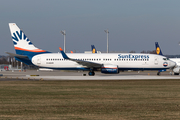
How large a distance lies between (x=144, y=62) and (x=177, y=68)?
28.9ft

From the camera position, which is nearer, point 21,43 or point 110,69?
point 110,69

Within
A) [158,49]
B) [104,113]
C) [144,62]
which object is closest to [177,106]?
[104,113]

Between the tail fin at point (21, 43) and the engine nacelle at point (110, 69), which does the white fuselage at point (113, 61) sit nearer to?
the tail fin at point (21, 43)

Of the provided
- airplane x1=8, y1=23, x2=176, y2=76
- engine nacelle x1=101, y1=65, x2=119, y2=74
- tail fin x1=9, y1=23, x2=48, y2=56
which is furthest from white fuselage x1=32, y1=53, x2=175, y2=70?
engine nacelle x1=101, y1=65, x2=119, y2=74

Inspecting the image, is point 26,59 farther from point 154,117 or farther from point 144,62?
point 154,117

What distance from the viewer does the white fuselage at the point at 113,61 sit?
5475cm

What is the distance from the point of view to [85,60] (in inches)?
2205

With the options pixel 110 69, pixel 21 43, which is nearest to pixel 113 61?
pixel 110 69

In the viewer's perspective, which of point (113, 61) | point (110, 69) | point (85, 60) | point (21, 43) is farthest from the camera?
point (21, 43)

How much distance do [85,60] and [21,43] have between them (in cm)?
1264

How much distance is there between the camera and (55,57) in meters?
56.3

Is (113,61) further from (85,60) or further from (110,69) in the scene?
(85,60)

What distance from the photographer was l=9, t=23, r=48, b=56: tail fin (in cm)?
5666

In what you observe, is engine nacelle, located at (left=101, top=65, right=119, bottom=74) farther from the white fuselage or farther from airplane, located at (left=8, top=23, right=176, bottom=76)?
the white fuselage
